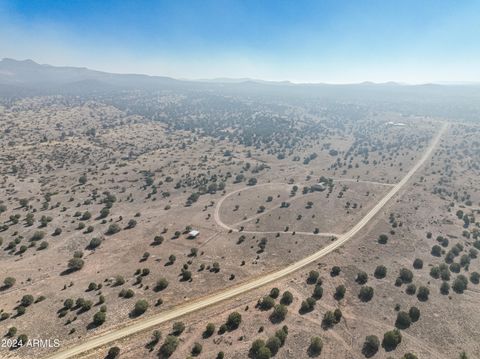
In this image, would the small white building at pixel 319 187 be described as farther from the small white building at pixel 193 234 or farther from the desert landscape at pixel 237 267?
the small white building at pixel 193 234

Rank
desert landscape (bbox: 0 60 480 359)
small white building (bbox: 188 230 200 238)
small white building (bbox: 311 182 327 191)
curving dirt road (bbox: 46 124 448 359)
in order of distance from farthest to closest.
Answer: small white building (bbox: 311 182 327 191)
small white building (bbox: 188 230 200 238)
desert landscape (bbox: 0 60 480 359)
curving dirt road (bbox: 46 124 448 359)

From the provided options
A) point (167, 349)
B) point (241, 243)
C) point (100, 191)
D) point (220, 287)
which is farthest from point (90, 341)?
Result: point (100, 191)

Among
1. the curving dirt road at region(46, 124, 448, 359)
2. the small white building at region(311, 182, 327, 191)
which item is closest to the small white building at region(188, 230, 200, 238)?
the curving dirt road at region(46, 124, 448, 359)

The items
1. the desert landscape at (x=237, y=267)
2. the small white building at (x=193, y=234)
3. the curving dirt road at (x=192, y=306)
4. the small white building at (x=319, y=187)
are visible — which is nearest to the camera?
the curving dirt road at (x=192, y=306)

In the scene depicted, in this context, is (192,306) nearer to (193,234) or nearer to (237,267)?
(237,267)

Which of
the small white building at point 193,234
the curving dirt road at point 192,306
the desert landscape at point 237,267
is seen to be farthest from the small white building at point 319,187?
the small white building at point 193,234

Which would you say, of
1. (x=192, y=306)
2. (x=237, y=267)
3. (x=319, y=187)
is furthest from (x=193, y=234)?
(x=319, y=187)

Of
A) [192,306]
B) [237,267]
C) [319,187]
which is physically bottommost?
[319,187]

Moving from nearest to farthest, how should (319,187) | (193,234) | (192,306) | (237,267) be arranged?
(192,306)
(237,267)
(193,234)
(319,187)

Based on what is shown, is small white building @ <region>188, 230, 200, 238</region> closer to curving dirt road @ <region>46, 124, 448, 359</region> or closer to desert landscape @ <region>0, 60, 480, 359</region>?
desert landscape @ <region>0, 60, 480, 359</region>

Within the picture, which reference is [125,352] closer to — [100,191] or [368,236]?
[368,236]

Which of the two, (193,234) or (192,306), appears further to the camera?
(193,234)

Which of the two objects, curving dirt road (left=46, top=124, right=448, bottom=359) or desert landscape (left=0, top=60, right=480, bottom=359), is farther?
desert landscape (left=0, top=60, right=480, bottom=359)
